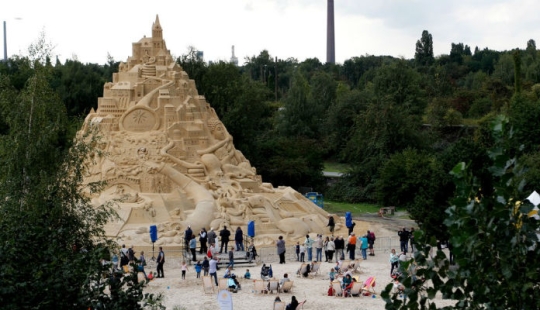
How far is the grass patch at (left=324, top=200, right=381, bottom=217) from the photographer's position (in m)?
37.9

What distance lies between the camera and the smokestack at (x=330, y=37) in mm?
100969

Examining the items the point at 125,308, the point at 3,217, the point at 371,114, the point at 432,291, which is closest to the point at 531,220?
the point at 432,291

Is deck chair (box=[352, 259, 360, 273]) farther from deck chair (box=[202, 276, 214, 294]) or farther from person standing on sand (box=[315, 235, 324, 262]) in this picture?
deck chair (box=[202, 276, 214, 294])

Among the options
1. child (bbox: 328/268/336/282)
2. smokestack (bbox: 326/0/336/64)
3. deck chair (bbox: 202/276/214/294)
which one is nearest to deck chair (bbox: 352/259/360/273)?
child (bbox: 328/268/336/282)

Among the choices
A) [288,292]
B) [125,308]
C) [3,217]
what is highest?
[3,217]

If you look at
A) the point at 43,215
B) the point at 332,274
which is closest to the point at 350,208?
the point at 332,274

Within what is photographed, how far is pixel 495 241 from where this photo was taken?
792 centimetres

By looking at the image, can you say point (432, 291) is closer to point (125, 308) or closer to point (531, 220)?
point (531, 220)

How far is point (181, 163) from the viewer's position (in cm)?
3053

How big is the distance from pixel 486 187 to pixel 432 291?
18.7 metres

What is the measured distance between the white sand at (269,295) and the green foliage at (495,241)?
11.7 m

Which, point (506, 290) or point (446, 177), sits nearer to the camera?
point (506, 290)

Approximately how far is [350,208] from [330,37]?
68850mm

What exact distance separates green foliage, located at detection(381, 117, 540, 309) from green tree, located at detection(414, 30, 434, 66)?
79.0 meters
